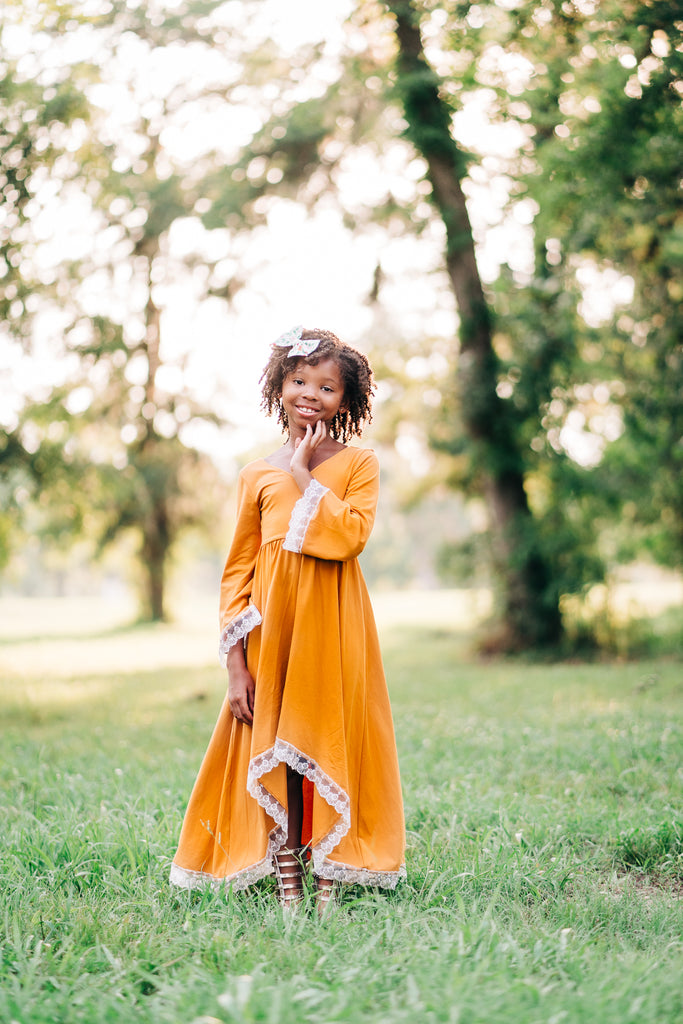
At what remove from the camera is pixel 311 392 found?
10.5ft

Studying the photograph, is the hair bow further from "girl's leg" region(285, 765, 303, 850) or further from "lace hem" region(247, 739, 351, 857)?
"girl's leg" region(285, 765, 303, 850)

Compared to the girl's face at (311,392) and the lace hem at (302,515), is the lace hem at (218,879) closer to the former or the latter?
the lace hem at (302,515)

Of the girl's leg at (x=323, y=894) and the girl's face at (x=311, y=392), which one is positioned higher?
the girl's face at (x=311, y=392)

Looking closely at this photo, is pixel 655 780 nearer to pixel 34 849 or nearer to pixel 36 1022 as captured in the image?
pixel 34 849

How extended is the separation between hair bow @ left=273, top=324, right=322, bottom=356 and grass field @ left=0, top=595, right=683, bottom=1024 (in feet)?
6.40

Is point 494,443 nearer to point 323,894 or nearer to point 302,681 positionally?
point 302,681

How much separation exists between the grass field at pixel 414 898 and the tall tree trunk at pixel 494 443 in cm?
460

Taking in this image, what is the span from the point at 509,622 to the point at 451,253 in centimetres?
496

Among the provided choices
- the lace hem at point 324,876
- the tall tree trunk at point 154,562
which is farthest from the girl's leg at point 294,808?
the tall tree trunk at point 154,562

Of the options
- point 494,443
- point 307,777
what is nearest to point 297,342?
point 307,777

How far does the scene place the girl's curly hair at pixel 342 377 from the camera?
327cm

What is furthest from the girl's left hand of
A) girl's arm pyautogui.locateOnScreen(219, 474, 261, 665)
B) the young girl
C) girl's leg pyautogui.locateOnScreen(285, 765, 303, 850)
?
girl's leg pyautogui.locateOnScreen(285, 765, 303, 850)

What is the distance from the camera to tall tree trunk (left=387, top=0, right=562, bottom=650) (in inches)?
443

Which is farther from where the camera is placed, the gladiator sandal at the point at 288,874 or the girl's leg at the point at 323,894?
the gladiator sandal at the point at 288,874
